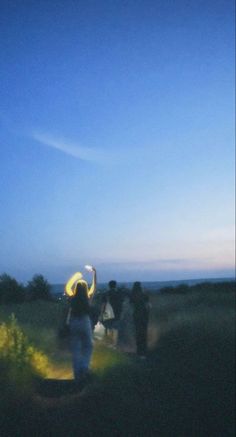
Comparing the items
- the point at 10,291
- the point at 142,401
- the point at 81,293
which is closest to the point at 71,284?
Answer: the point at 81,293

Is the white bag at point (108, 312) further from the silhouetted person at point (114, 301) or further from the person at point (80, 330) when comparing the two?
the person at point (80, 330)

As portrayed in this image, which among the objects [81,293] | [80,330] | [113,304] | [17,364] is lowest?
[17,364]

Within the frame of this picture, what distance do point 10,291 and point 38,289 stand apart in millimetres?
3370

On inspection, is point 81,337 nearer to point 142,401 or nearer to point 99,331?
point 142,401

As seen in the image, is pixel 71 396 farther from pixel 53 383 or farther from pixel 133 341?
pixel 133 341

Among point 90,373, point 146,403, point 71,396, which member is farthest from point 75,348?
point 146,403

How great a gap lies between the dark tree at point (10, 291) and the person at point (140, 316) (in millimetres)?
38244

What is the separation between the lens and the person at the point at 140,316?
46.6 feet

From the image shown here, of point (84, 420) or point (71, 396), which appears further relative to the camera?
point (71, 396)

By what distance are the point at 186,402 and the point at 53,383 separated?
82.9 inches

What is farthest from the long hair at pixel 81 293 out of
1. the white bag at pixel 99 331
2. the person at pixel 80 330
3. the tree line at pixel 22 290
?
the tree line at pixel 22 290

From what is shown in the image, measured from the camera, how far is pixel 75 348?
1005 centimetres

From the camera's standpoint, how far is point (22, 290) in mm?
53688

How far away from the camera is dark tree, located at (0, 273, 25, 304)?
5216 centimetres
